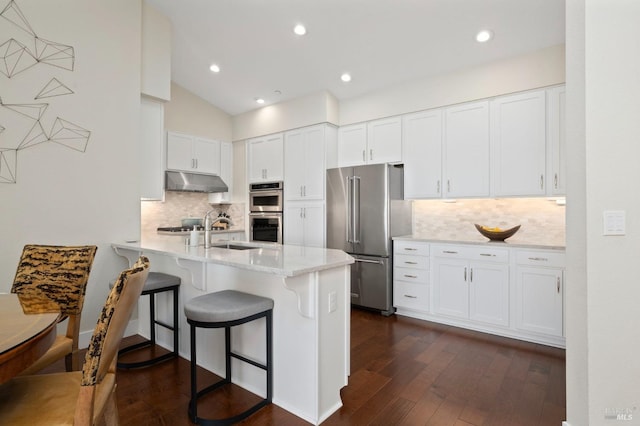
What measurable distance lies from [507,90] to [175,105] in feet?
15.0

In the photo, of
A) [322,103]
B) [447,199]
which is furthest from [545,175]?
[322,103]

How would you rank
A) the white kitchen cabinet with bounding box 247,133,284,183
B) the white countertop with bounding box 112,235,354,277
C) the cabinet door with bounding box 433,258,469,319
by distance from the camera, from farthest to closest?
the white kitchen cabinet with bounding box 247,133,284,183
the cabinet door with bounding box 433,258,469,319
the white countertop with bounding box 112,235,354,277

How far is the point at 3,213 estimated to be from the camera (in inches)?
101

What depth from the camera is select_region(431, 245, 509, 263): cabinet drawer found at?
10.8ft

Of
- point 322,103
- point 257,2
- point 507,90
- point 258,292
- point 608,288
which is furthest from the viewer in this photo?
point 322,103

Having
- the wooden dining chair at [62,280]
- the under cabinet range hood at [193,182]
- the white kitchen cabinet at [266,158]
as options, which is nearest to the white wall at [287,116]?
the white kitchen cabinet at [266,158]

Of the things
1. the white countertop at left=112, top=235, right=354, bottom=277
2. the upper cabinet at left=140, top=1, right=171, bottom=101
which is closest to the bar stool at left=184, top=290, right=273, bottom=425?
the white countertop at left=112, top=235, right=354, bottom=277

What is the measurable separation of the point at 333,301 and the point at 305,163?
10.1ft

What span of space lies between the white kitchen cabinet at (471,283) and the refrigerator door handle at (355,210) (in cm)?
98

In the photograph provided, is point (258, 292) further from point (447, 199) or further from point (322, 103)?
point (322, 103)

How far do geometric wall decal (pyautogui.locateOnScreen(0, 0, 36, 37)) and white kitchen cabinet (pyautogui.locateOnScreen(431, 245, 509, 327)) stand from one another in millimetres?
4340

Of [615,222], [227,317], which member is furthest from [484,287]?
[227,317]

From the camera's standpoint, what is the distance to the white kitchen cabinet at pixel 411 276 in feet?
12.3

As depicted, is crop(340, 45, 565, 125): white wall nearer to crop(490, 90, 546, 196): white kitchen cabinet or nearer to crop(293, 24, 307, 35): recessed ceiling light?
crop(490, 90, 546, 196): white kitchen cabinet
